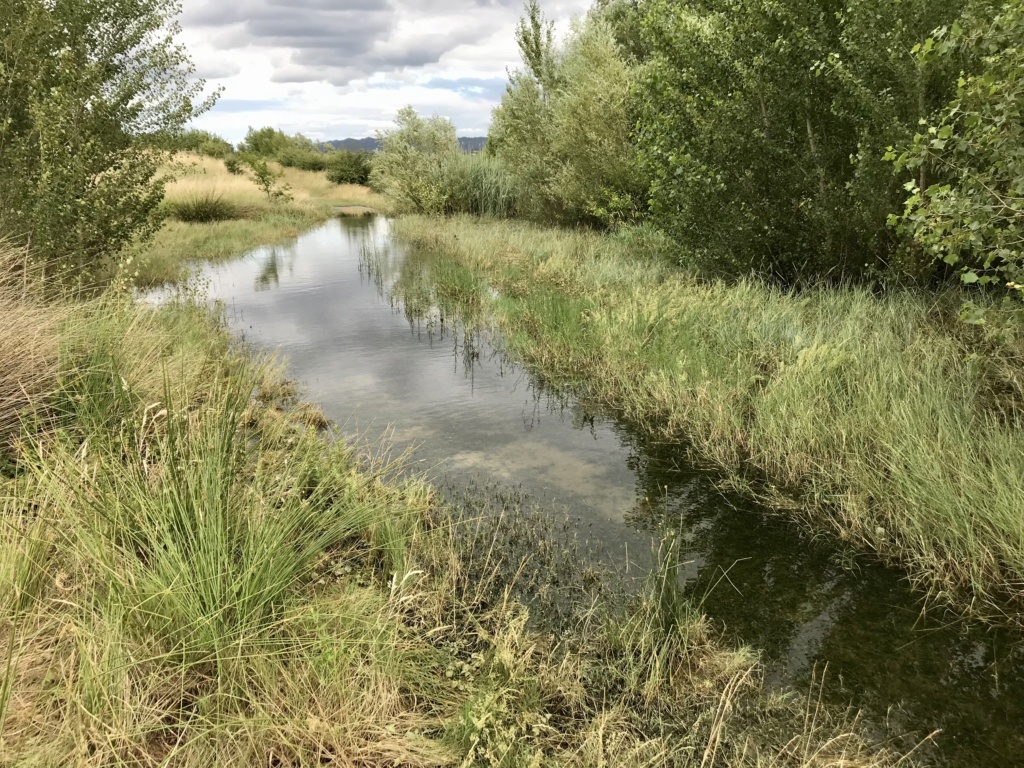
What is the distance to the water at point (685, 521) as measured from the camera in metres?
2.87

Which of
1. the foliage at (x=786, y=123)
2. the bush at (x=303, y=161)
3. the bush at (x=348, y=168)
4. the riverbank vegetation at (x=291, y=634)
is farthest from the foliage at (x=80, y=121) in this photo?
the bush at (x=303, y=161)

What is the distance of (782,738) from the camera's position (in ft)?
8.62

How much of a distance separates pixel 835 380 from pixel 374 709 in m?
4.59

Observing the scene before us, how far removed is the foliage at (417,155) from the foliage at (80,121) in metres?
12.1

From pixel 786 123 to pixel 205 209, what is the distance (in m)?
21.9

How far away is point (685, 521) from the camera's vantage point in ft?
14.6

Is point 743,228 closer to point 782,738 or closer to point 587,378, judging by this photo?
point 587,378

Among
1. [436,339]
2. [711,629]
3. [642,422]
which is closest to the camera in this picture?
[711,629]

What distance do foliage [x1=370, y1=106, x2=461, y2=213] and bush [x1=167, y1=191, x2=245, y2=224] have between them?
257 inches

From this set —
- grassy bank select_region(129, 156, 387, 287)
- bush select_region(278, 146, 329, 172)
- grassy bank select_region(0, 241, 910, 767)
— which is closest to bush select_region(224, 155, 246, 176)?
→ grassy bank select_region(129, 156, 387, 287)

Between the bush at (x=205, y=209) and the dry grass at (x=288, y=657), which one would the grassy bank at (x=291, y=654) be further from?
the bush at (x=205, y=209)

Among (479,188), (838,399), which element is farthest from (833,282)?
(479,188)

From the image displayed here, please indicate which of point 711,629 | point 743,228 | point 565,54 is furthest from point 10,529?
point 565,54

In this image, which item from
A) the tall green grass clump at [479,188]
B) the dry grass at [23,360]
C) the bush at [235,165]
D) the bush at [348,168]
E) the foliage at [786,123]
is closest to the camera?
the dry grass at [23,360]
